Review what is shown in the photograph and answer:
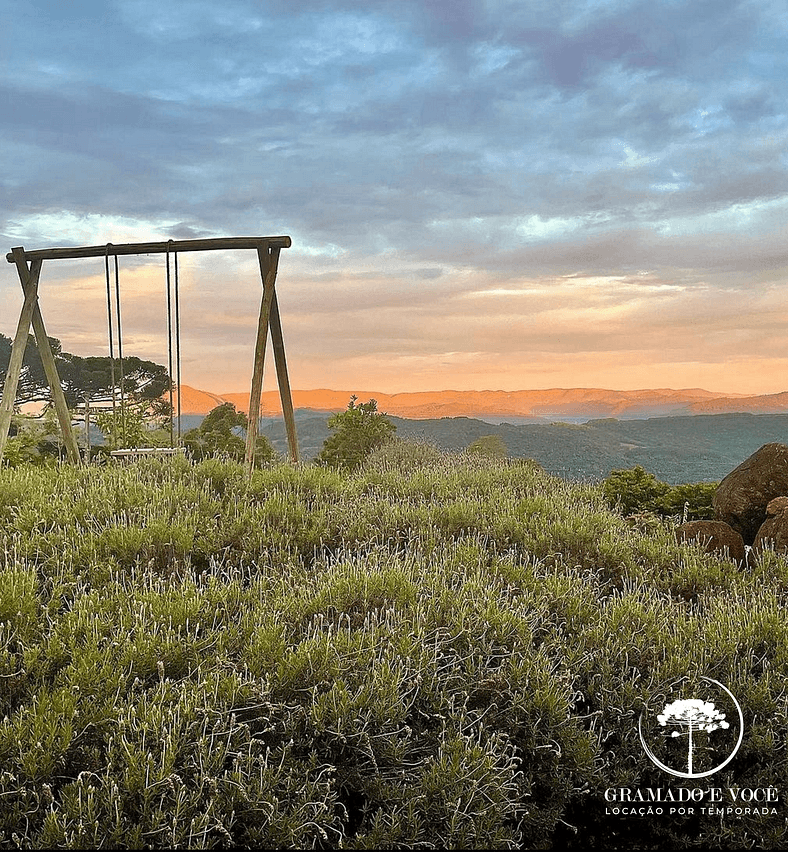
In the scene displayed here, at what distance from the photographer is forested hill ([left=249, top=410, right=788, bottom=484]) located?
1462cm

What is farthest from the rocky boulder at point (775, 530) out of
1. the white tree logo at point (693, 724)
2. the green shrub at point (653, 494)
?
the white tree logo at point (693, 724)

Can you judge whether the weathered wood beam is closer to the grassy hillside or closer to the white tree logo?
the grassy hillside

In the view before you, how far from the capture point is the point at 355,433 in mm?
14227

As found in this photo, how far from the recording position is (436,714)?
10.6 feet

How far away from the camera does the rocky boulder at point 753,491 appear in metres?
7.14

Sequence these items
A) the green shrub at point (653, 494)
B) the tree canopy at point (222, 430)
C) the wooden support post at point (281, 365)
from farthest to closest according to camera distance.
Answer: the tree canopy at point (222, 430)
the green shrub at point (653, 494)
the wooden support post at point (281, 365)

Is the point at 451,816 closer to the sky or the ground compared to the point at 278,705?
closer to the ground

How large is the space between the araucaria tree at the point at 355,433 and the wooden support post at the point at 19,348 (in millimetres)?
6838

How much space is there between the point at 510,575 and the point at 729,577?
1.75 m

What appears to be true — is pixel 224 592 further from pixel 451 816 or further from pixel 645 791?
pixel 645 791

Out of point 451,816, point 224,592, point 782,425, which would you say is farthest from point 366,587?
point 782,425

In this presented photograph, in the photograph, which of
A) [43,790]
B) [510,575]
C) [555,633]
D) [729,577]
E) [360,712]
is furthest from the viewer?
[729,577]

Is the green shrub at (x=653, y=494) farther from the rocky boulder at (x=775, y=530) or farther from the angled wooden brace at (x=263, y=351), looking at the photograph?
the angled wooden brace at (x=263, y=351)

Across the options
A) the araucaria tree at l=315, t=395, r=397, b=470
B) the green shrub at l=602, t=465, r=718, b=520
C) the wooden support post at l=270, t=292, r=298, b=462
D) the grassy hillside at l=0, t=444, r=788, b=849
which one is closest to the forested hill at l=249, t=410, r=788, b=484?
the araucaria tree at l=315, t=395, r=397, b=470
